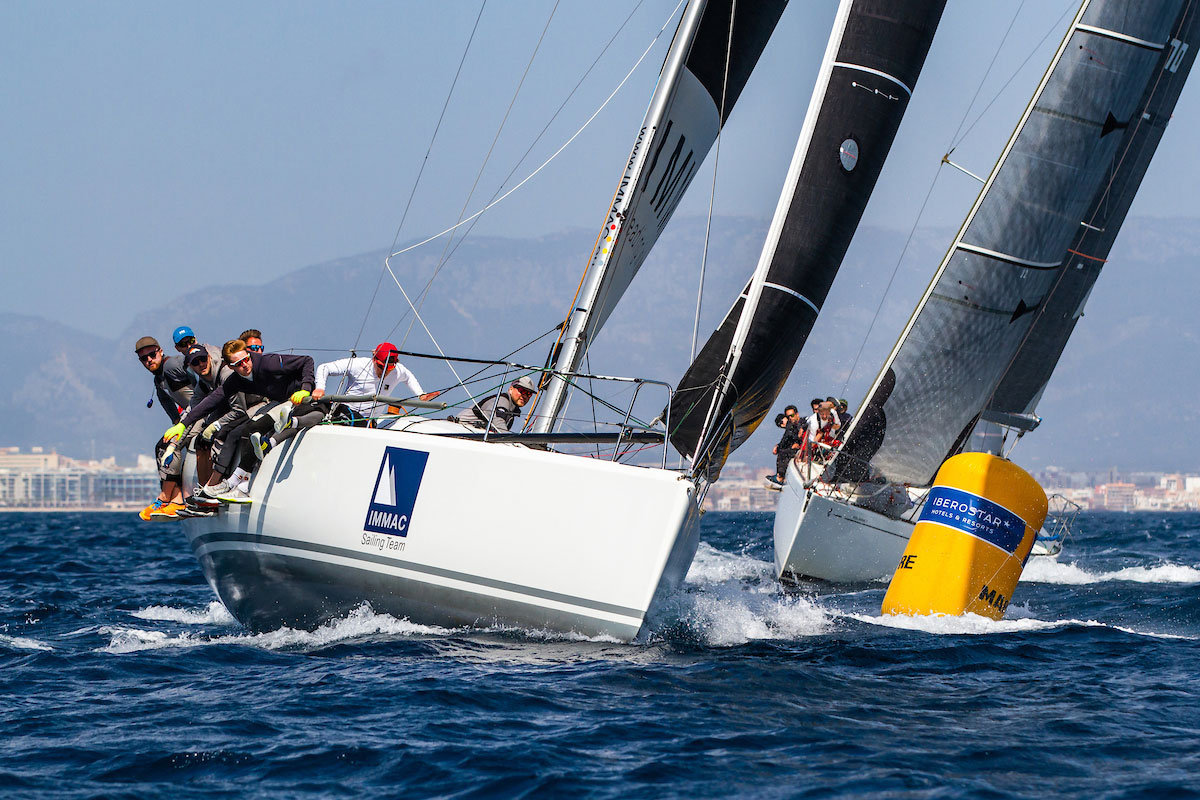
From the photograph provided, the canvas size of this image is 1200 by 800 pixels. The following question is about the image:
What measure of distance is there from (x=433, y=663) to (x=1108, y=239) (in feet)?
41.8

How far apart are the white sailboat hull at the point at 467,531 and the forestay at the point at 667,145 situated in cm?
132

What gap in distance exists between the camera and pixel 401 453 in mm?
6414

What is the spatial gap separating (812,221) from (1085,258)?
9.37 m

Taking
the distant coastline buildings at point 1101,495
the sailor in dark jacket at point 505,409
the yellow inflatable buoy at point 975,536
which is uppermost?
the sailor in dark jacket at point 505,409

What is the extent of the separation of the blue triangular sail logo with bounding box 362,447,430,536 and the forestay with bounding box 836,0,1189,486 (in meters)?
6.62

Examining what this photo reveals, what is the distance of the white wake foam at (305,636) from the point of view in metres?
6.70

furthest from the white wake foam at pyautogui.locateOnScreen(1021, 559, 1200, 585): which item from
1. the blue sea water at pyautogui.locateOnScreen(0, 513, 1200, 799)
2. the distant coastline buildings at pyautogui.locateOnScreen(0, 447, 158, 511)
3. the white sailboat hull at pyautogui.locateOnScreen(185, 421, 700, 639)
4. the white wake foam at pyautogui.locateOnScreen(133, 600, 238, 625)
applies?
the distant coastline buildings at pyautogui.locateOnScreen(0, 447, 158, 511)

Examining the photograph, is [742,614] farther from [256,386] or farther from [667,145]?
[256,386]

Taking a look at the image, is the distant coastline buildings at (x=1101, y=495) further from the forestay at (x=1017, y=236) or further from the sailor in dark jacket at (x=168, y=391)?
the sailor in dark jacket at (x=168, y=391)

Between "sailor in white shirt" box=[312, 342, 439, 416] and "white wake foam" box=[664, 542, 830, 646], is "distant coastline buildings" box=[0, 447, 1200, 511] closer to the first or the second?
"white wake foam" box=[664, 542, 830, 646]

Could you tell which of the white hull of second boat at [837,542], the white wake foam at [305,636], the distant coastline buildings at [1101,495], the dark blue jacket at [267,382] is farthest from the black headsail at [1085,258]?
the distant coastline buildings at [1101,495]

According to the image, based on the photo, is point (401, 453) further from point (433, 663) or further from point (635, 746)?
point (635, 746)

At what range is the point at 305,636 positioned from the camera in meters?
6.96

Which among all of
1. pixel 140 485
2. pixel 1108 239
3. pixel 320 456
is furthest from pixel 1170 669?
→ pixel 140 485
